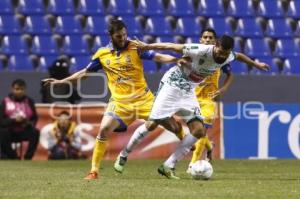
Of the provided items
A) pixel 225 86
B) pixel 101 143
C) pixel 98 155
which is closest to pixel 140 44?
pixel 101 143

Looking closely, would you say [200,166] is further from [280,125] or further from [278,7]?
[278,7]

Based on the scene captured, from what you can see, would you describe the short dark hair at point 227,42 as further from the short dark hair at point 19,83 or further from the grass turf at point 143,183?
the short dark hair at point 19,83

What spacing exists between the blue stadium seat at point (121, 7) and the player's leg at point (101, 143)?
855cm

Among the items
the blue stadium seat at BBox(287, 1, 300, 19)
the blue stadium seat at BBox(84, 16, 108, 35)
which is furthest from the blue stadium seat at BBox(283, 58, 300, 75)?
the blue stadium seat at BBox(84, 16, 108, 35)

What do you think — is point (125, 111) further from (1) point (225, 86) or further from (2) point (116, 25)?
(1) point (225, 86)

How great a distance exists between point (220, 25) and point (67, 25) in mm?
3304

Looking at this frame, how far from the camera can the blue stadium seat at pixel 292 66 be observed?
61.7 feet

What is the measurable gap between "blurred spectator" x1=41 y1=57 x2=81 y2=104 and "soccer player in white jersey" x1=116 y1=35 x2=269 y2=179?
6.44 meters

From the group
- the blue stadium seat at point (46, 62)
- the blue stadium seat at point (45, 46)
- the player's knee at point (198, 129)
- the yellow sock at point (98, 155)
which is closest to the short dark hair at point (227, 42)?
the player's knee at point (198, 129)

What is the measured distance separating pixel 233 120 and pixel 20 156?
4133mm

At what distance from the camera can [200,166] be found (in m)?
11.0

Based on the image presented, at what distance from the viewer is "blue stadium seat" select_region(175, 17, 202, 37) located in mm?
19469

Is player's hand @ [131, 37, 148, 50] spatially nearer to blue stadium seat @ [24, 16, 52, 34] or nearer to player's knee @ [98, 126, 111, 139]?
player's knee @ [98, 126, 111, 139]

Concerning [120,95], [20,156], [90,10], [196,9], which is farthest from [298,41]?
[120,95]
